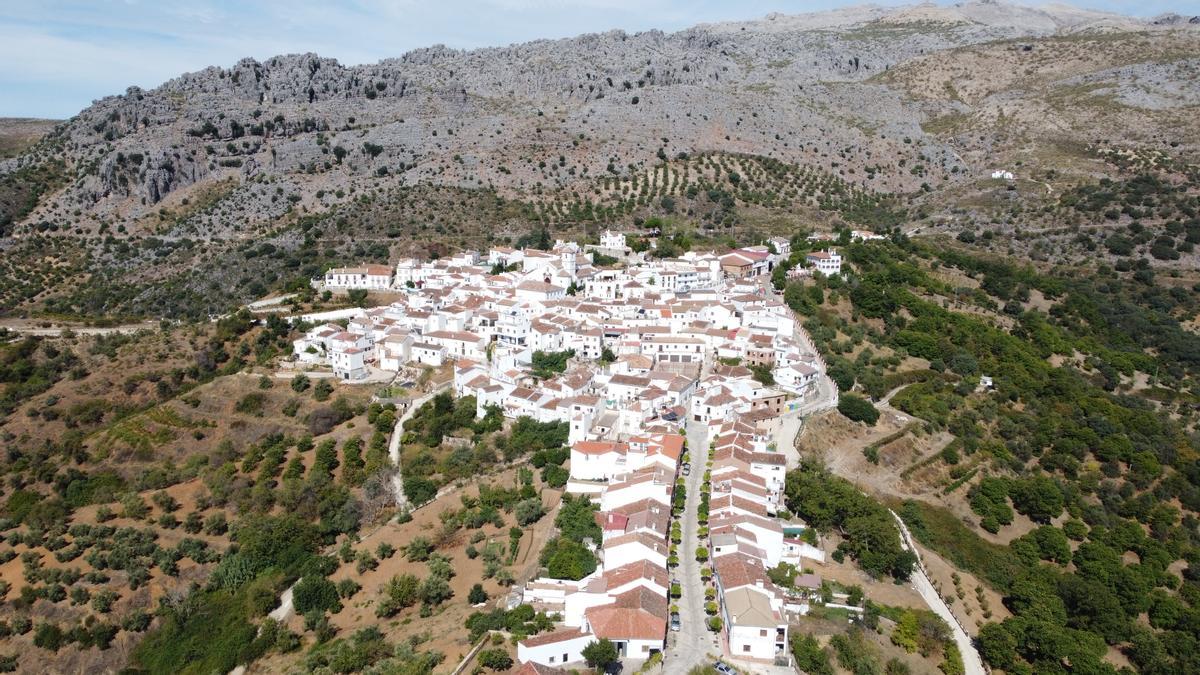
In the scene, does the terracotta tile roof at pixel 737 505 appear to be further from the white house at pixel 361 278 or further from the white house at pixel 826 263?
the white house at pixel 361 278

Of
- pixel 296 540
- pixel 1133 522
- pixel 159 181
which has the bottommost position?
pixel 1133 522

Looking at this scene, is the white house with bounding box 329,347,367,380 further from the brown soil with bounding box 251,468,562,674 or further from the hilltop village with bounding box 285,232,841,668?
the brown soil with bounding box 251,468,562,674

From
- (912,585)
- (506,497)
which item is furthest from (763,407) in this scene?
(506,497)

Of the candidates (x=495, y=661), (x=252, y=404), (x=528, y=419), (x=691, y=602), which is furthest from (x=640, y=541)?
(x=252, y=404)

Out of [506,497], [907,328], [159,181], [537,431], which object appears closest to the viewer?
[506,497]

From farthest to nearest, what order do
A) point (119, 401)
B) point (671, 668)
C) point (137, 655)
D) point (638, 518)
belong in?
point (119, 401) < point (137, 655) < point (638, 518) < point (671, 668)

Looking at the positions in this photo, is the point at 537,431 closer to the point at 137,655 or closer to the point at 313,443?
the point at 313,443

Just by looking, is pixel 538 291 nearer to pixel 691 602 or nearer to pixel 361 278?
pixel 361 278
